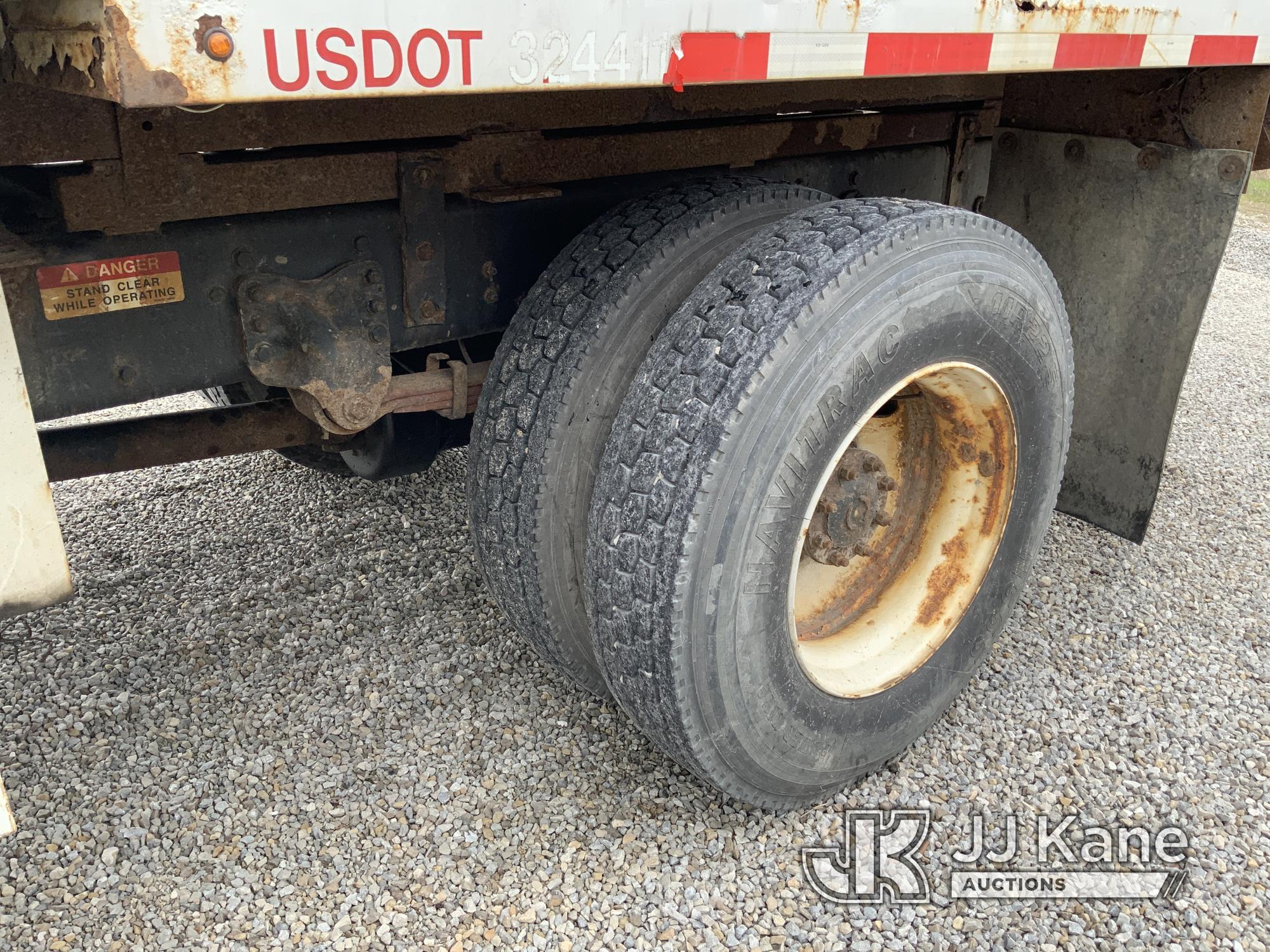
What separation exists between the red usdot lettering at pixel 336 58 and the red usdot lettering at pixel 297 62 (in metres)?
0.01

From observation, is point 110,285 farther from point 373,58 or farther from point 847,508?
point 847,508

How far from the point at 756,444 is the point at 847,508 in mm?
619

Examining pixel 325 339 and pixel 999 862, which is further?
pixel 999 862

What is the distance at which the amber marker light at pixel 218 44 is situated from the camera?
104 centimetres

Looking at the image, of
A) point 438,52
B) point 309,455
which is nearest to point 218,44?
point 438,52

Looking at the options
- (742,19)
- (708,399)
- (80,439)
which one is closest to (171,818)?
(80,439)

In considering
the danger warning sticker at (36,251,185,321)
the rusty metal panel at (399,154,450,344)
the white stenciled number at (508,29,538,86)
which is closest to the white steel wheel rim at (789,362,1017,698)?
the rusty metal panel at (399,154,450,344)

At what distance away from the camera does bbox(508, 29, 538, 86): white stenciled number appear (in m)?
1.24

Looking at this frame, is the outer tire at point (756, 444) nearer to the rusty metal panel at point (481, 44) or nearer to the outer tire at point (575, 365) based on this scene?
the outer tire at point (575, 365)

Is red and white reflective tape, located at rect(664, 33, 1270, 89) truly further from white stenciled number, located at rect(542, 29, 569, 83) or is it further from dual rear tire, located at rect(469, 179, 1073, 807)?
dual rear tire, located at rect(469, 179, 1073, 807)

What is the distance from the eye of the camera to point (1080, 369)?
3199 millimetres

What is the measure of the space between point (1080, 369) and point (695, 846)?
195 cm

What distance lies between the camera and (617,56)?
1337 millimetres

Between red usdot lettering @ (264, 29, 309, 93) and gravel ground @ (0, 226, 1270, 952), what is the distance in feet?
4.80
